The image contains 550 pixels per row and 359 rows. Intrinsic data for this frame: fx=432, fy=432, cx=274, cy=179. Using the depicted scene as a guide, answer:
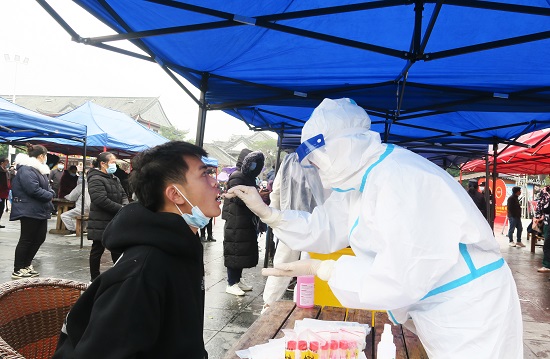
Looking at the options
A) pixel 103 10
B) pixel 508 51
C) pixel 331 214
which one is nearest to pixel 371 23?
pixel 508 51

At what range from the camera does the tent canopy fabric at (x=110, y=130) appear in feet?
35.8

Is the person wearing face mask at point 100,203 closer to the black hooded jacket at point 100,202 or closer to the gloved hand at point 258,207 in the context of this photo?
the black hooded jacket at point 100,202

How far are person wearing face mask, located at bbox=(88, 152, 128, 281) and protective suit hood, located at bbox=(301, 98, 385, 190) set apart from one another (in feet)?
12.6

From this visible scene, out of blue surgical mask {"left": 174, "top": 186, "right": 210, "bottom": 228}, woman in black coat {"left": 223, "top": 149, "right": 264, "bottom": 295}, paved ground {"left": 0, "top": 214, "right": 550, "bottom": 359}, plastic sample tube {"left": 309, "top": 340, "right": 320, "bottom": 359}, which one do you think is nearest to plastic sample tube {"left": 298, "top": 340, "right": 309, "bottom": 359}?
plastic sample tube {"left": 309, "top": 340, "right": 320, "bottom": 359}

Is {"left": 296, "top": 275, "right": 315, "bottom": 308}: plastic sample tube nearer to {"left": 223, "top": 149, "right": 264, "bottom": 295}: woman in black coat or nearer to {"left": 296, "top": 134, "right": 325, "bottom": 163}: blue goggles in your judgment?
{"left": 296, "top": 134, "right": 325, "bottom": 163}: blue goggles

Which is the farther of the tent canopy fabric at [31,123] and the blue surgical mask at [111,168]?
the tent canopy fabric at [31,123]

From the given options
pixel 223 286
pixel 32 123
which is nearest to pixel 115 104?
pixel 32 123

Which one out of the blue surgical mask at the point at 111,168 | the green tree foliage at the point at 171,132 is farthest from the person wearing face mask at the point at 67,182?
A: the green tree foliage at the point at 171,132

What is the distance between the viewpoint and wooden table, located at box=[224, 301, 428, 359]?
6.07 feet

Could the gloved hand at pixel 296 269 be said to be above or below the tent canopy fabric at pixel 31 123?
below

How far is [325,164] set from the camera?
1.90 m

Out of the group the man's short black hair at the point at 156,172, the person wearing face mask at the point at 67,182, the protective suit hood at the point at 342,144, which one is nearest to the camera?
the man's short black hair at the point at 156,172

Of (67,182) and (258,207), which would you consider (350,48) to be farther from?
(67,182)

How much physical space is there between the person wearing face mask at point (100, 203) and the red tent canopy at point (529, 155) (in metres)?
6.51
